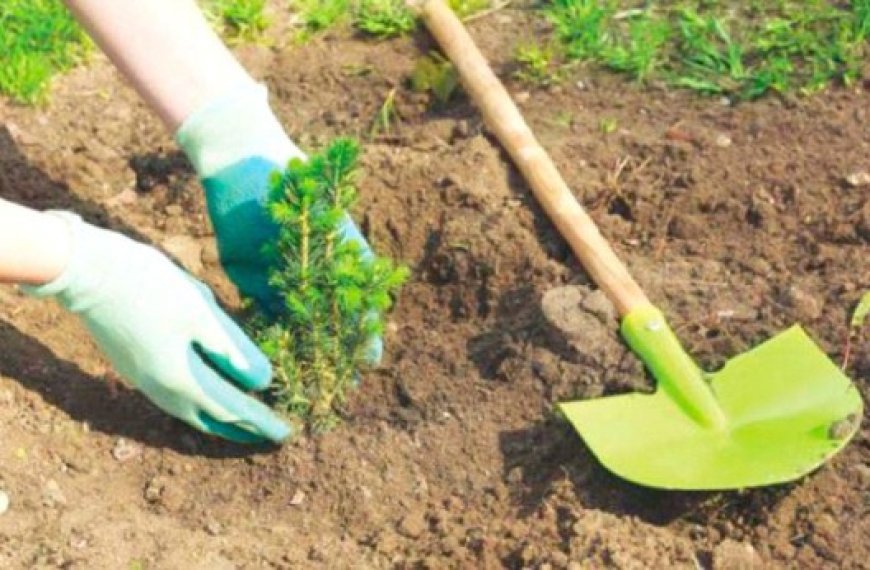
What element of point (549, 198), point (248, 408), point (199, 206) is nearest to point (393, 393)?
point (248, 408)

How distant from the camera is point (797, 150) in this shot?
346cm

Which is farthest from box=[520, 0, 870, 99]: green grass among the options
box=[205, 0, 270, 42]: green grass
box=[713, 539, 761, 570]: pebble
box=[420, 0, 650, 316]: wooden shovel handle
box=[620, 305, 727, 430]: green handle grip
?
box=[713, 539, 761, 570]: pebble

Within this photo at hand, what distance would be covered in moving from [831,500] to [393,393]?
35.6 inches

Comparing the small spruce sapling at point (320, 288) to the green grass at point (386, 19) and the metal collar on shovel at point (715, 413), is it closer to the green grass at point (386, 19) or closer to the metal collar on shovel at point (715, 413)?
the metal collar on shovel at point (715, 413)

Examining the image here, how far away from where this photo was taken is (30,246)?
2600 mm

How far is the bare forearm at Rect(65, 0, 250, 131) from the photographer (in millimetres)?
2984

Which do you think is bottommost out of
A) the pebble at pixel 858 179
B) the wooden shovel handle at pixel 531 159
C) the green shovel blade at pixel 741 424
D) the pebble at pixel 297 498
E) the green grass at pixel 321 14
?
the pebble at pixel 858 179

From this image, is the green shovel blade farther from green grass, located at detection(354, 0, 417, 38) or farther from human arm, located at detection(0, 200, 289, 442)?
green grass, located at detection(354, 0, 417, 38)

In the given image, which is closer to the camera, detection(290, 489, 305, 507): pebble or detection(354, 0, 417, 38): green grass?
detection(290, 489, 305, 507): pebble

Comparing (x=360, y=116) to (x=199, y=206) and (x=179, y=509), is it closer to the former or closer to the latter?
(x=199, y=206)

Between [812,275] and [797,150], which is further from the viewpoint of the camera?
[797,150]

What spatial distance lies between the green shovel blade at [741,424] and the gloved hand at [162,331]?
0.61m

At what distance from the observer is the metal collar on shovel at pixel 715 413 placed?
8.77 feet

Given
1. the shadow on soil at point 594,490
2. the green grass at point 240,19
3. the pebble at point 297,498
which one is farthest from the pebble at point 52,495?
the green grass at point 240,19
